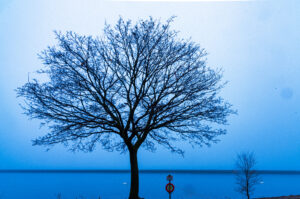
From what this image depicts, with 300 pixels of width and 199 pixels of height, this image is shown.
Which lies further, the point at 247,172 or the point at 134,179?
the point at 247,172

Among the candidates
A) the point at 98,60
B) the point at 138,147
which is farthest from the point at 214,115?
the point at 98,60

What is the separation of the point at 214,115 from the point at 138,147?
15.9 feet

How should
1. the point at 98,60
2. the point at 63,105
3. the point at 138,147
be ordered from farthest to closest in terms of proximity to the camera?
the point at 138,147 → the point at 98,60 → the point at 63,105

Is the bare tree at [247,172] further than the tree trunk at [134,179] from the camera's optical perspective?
Yes

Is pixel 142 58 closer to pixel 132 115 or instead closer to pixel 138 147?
pixel 132 115

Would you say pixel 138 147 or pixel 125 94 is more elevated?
pixel 125 94

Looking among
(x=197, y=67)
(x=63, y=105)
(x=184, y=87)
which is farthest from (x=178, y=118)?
(x=63, y=105)

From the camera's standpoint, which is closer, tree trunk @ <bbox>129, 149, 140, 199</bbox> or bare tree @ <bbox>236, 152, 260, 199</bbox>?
tree trunk @ <bbox>129, 149, 140, 199</bbox>

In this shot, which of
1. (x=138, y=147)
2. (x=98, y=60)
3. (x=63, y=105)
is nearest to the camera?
(x=63, y=105)

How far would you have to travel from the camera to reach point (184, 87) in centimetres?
1298

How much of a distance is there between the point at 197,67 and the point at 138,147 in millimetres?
5819

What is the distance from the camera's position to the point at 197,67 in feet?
44.3

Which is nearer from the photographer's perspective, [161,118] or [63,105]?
[63,105]

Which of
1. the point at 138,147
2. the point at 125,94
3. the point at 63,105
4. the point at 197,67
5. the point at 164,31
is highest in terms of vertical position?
the point at 164,31
